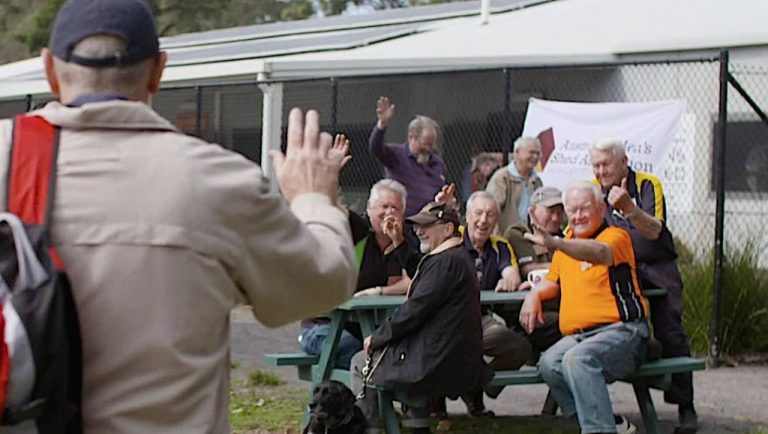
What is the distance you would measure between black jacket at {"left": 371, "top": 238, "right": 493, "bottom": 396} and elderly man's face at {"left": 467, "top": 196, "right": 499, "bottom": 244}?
1.33 meters

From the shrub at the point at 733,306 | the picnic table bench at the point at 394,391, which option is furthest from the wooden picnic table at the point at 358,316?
the shrub at the point at 733,306

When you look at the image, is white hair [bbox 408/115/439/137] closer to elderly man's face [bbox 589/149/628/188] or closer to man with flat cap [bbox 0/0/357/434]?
elderly man's face [bbox 589/149/628/188]

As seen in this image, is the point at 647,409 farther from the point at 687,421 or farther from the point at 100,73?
the point at 100,73

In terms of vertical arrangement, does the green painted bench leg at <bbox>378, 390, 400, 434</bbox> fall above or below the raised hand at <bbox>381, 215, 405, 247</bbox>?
below

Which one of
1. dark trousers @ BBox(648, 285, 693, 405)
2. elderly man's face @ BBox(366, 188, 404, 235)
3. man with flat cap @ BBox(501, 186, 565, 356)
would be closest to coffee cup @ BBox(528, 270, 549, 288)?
man with flat cap @ BBox(501, 186, 565, 356)

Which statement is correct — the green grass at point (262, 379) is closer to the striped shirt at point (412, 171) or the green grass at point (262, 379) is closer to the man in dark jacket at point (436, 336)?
the striped shirt at point (412, 171)

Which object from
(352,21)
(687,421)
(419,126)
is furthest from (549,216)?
(352,21)

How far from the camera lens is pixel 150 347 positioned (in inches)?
94.0

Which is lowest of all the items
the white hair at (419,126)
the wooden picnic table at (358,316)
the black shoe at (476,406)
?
the black shoe at (476,406)

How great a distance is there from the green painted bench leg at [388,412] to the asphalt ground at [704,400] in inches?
30.0

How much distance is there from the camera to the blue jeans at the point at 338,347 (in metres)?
8.02

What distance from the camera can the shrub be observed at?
1059 cm

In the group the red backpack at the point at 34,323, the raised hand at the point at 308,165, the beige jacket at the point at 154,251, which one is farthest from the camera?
the raised hand at the point at 308,165

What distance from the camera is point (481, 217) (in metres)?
8.43
